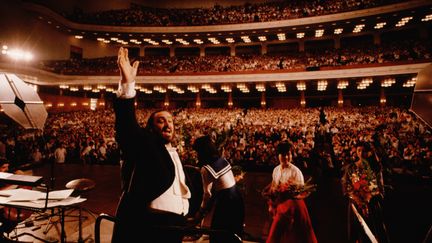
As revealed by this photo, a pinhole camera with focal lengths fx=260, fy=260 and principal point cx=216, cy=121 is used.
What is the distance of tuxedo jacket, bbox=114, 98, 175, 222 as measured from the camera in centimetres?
139

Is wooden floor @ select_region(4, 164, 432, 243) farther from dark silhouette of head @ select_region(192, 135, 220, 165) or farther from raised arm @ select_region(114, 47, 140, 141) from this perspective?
raised arm @ select_region(114, 47, 140, 141)

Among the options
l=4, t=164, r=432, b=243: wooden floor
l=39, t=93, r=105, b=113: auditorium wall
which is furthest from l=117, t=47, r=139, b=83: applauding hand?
l=39, t=93, r=105, b=113: auditorium wall

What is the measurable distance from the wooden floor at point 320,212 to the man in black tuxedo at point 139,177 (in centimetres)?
149

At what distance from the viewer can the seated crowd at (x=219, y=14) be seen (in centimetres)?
2108

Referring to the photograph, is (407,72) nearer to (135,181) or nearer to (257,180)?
(257,180)

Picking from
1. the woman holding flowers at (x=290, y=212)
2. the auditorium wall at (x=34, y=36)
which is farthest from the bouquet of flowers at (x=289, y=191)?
the auditorium wall at (x=34, y=36)

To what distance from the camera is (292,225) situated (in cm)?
313

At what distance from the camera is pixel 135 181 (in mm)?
1461

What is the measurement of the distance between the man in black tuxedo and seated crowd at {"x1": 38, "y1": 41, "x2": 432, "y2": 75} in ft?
61.3

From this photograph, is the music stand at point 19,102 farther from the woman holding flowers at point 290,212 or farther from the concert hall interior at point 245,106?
the woman holding flowers at point 290,212

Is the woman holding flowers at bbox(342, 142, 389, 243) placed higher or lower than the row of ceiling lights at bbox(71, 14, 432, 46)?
lower

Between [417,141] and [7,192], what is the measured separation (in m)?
11.1

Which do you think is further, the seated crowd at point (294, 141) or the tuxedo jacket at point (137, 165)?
the seated crowd at point (294, 141)

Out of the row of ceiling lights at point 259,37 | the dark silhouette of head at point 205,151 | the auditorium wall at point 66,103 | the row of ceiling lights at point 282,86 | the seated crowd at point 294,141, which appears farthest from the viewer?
the auditorium wall at point 66,103
